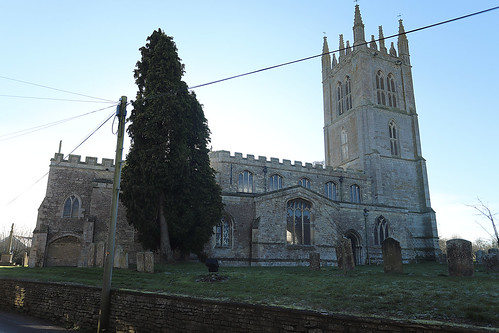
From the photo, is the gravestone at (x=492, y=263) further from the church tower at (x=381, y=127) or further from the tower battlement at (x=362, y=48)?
the tower battlement at (x=362, y=48)

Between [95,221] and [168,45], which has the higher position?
[168,45]

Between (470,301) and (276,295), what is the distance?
14.3ft

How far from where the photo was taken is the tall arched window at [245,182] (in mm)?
33678

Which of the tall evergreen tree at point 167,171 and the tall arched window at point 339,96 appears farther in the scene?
the tall arched window at point 339,96

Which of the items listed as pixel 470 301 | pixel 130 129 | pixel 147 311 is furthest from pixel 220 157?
pixel 470 301

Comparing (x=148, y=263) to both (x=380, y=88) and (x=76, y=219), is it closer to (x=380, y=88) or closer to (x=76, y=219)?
(x=76, y=219)

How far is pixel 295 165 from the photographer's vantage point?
36.7 metres

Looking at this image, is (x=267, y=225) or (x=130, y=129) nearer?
(x=130, y=129)

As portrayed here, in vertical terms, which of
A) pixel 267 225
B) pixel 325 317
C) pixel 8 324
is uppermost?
pixel 267 225

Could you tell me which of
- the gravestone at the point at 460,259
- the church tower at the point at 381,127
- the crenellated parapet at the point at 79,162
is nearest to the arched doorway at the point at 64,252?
the crenellated parapet at the point at 79,162

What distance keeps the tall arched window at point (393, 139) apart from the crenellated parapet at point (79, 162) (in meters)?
31.3

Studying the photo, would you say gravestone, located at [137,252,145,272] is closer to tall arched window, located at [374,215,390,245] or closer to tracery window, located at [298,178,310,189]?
tall arched window, located at [374,215,390,245]

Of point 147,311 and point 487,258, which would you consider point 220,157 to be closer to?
point 487,258

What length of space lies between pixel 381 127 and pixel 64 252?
3484cm
